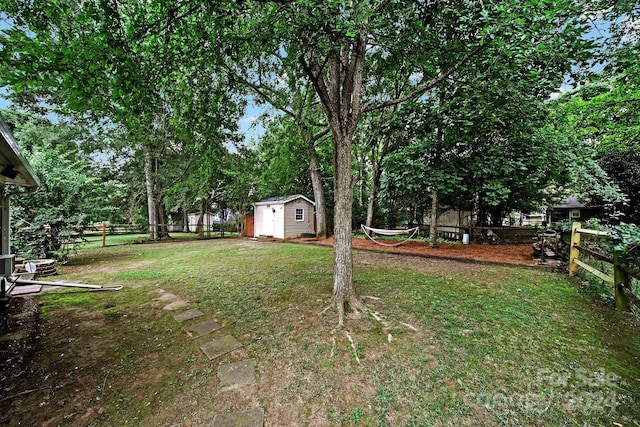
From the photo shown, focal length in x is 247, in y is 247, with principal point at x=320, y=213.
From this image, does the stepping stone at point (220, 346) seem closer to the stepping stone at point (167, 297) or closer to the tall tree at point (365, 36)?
the tall tree at point (365, 36)

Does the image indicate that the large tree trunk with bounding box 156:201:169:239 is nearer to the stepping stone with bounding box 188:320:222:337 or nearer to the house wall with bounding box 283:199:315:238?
the house wall with bounding box 283:199:315:238

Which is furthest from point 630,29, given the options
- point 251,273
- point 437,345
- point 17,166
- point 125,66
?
point 17,166

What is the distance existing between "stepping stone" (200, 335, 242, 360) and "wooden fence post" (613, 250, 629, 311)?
4.50 m

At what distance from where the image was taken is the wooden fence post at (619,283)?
9.82ft

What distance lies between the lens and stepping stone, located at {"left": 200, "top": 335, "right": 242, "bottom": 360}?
2334 mm

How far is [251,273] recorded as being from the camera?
526cm

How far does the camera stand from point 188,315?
3201 millimetres

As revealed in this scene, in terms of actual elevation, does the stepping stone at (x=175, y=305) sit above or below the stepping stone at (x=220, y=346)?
above

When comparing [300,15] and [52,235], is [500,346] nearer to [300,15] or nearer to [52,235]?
[300,15]

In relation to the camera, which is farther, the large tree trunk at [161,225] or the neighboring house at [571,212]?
the neighboring house at [571,212]

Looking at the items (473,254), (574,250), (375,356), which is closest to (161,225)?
(375,356)

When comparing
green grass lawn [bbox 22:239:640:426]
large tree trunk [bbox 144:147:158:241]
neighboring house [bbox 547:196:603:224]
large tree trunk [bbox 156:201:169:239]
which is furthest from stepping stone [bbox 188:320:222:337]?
neighboring house [bbox 547:196:603:224]

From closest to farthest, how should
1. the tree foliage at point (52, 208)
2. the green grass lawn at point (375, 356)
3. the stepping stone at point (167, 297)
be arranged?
Result: the green grass lawn at point (375, 356) < the stepping stone at point (167, 297) < the tree foliage at point (52, 208)

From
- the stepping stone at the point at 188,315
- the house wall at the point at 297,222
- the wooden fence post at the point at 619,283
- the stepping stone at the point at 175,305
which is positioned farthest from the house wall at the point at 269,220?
the wooden fence post at the point at 619,283
